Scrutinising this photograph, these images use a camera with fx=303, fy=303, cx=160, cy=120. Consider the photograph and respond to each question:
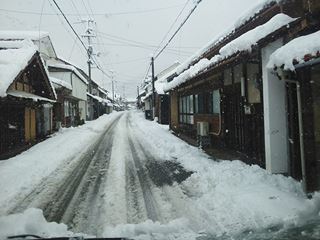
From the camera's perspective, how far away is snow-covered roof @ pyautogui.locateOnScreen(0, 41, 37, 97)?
12.7 meters

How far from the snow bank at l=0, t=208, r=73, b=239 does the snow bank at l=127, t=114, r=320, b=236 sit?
232 centimetres

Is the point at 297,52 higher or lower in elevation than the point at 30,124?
higher

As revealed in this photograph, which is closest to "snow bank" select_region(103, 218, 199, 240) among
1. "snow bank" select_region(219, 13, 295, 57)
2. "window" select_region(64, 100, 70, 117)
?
"snow bank" select_region(219, 13, 295, 57)

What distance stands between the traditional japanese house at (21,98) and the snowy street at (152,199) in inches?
154

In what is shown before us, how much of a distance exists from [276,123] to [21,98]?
11349 mm

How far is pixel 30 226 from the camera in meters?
5.34

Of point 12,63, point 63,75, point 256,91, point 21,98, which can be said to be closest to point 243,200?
point 256,91

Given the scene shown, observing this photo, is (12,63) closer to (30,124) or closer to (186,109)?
(30,124)

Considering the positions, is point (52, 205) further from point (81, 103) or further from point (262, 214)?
point (81, 103)

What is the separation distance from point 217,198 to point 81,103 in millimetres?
37333

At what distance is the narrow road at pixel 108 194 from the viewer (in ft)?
19.0

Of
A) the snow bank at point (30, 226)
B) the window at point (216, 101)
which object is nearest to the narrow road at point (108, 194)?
the snow bank at point (30, 226)

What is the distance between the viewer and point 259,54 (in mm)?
8500

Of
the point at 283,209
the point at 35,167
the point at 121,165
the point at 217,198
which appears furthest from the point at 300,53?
the point at 35,167
